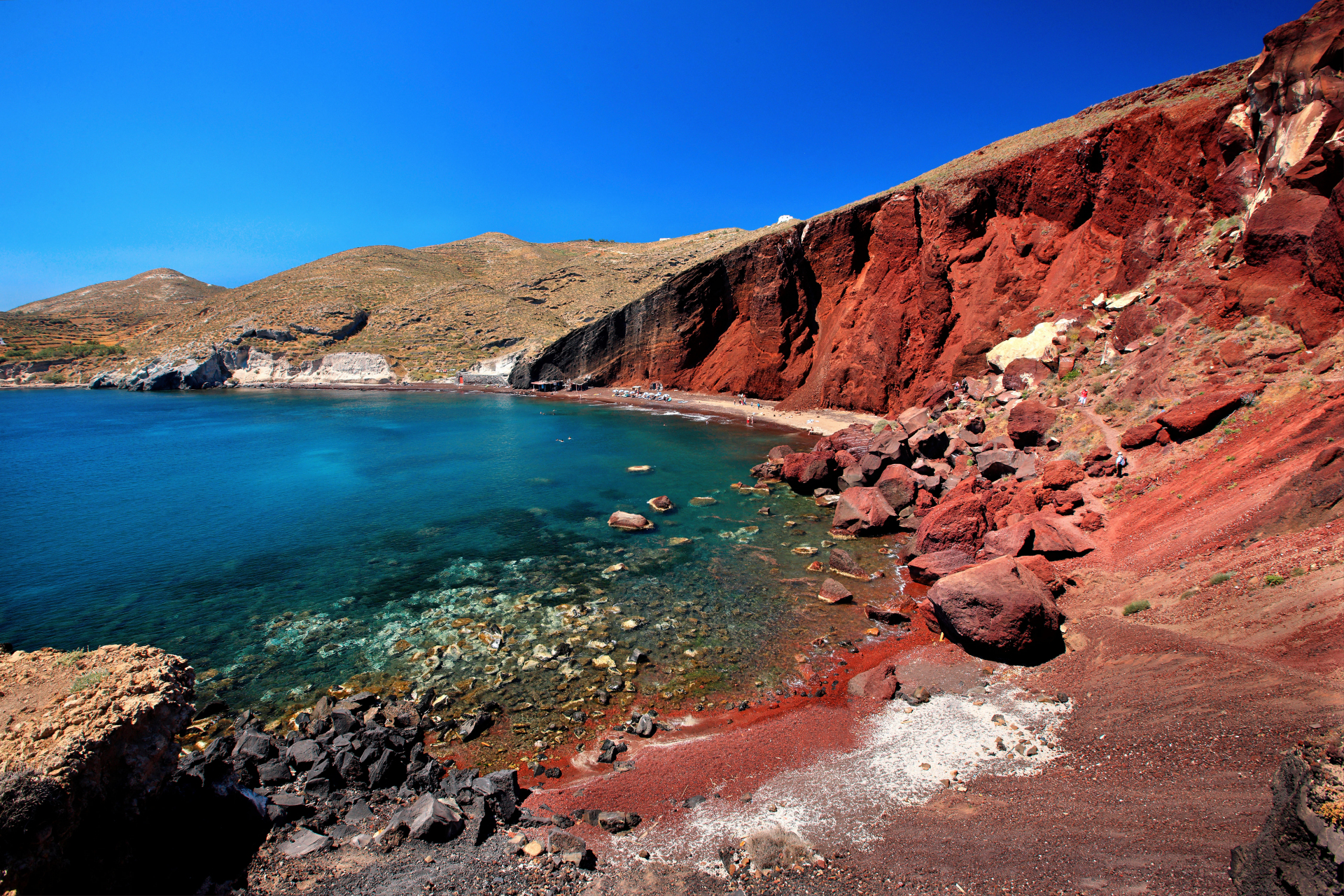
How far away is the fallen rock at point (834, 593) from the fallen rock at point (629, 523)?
28.0 feet

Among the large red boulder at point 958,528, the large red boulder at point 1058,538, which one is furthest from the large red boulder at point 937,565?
the large red boulder at point 1058,538

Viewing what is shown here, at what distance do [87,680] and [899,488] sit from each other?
77.8 feet

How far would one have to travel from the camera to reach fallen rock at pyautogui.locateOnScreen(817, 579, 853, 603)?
16.2m

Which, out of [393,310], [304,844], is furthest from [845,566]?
[393,310]

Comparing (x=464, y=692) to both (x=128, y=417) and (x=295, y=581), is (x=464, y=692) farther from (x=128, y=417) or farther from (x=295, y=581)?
(x=128, y=417)

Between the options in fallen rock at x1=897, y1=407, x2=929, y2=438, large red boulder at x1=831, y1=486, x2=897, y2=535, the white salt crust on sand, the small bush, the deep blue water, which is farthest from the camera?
fallen rock at x1=897, y1=407, x2=929, y2=438

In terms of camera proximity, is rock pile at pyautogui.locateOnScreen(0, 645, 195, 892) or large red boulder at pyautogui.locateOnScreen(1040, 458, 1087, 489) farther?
large red boulder at pyautogui.locateOnScreen(1040, 458, 1087, 489)

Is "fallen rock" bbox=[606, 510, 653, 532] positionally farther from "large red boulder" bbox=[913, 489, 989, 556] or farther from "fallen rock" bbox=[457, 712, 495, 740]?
"fallen rock" bbox=[457, 712, 495, 740]

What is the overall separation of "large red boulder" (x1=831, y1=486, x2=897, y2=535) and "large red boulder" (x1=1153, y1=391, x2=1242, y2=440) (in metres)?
Answer: 9.12

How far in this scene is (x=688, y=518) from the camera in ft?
79.5

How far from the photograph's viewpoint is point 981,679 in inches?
456

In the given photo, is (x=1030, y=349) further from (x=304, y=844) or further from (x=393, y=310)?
(x=393, y=310)

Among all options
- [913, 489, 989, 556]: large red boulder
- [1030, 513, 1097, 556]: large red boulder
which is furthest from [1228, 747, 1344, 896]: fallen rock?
[913, 489, 989, 556]: large red boulder

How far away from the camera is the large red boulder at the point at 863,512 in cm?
2147
